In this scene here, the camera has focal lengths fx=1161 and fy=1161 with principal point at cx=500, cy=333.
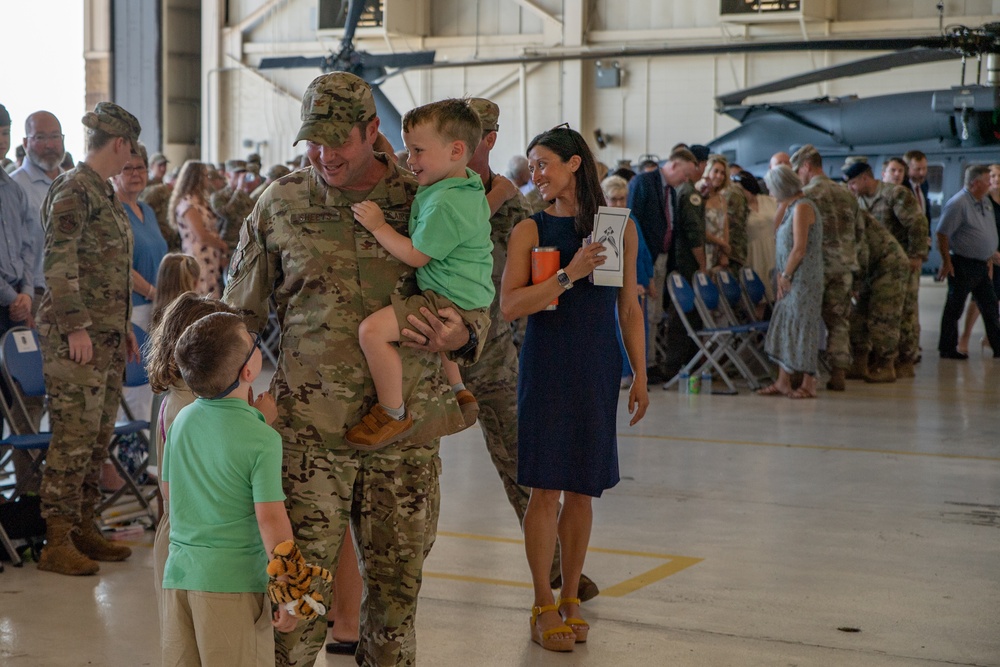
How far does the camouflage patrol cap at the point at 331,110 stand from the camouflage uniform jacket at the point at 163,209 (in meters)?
6.61

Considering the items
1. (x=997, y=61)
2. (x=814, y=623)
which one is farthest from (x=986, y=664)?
(x=997, y=61)

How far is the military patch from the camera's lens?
4.38m

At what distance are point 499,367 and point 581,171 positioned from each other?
750 millimetres

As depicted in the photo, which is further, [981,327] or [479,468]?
[981,327]

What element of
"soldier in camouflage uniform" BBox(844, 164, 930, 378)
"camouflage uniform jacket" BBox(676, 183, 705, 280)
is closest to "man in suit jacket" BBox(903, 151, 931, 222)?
"soldier in camouflage uniform" BBox(844, 164, 930, 378)

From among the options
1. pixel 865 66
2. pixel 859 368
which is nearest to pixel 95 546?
pixel 859 368

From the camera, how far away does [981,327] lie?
14.5 metres

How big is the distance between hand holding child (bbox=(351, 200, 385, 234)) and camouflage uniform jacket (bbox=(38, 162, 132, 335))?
7.10ft

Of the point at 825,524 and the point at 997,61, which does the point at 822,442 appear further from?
the point at 997,61

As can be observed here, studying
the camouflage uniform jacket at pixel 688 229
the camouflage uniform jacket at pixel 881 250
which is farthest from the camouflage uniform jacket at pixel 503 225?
the camouflage uniform jacket at pixel 881 250

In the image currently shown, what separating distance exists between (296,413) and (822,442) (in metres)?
5.49

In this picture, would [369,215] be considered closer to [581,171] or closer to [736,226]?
[581,171]

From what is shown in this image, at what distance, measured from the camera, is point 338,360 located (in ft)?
8.65

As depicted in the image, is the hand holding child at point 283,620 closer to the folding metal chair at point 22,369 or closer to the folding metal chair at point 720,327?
the folding metal chair at point 22,369
